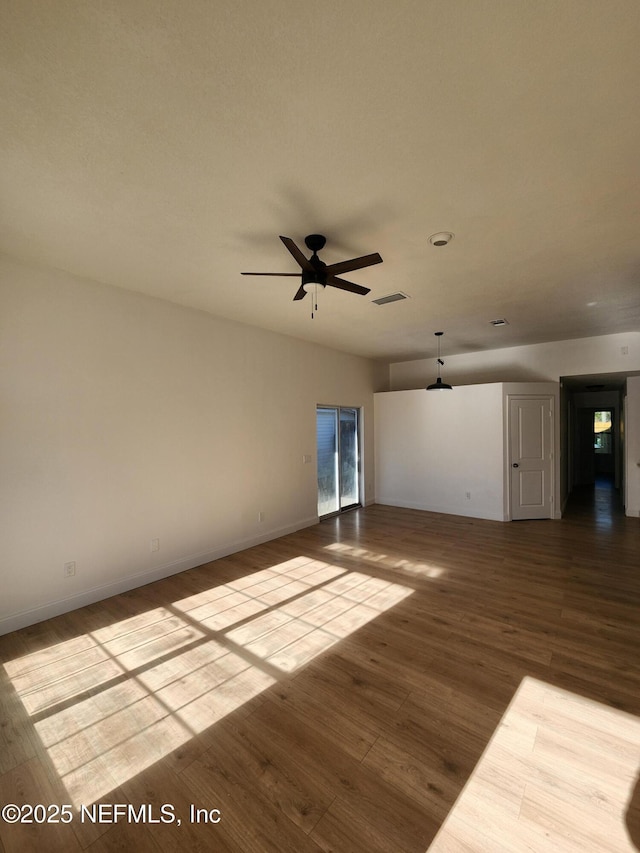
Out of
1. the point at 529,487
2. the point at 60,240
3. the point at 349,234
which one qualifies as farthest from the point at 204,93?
the point at 529,487

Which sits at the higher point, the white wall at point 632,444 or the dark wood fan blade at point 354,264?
the dark wood fan blade at point 354,264

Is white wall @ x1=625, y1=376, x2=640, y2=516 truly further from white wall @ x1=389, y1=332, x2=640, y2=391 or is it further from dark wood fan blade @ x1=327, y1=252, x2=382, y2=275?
dark wood fan blade @ x1=327, y1=252, x2=382, y2=275

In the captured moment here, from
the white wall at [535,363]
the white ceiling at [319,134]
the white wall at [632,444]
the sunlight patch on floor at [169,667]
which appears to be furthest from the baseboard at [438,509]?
the white ceiling at [319,134]

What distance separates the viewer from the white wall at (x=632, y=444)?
6.01 m

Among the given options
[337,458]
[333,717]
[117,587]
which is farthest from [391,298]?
[117,587]

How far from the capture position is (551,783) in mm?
1648

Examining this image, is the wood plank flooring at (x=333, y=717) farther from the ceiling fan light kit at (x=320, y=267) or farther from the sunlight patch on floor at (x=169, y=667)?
the ceiling fan light kit at (x=320, y=267)

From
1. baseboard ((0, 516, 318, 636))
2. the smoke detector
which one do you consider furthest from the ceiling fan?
baseboard ((0, 516, 318, 636))

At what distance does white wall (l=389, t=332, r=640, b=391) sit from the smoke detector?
4.72 m

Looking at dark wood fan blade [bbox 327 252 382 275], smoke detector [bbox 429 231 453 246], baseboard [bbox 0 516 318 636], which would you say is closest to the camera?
dark wood fan blade [bbox 327 252 382 275]

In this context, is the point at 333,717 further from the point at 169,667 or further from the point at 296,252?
the point at 296,252

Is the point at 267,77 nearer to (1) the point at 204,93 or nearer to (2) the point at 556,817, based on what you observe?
(1) the point at 204,93

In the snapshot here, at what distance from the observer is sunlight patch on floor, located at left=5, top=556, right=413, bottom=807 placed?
1869 mm

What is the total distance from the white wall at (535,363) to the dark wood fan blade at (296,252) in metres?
5.67
